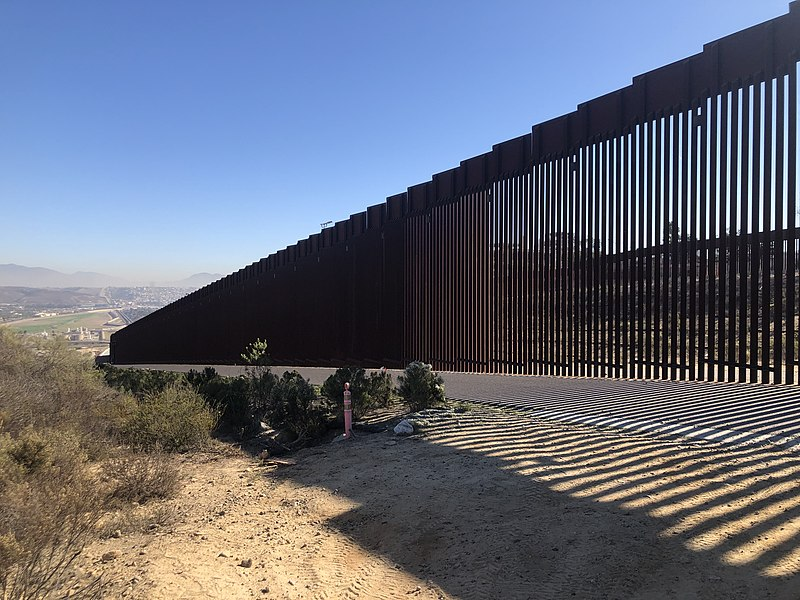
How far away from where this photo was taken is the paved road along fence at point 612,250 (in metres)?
6.41

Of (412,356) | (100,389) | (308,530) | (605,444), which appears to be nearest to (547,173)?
(605,444)

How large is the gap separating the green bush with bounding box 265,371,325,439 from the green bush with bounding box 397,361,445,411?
58.4 inches

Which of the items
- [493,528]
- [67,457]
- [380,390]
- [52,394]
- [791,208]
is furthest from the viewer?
[380,390]

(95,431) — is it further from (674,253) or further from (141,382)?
(674,253)

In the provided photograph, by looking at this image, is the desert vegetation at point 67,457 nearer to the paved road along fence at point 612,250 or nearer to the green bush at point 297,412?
the green bush at point 297,412

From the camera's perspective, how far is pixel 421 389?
9.02 metres

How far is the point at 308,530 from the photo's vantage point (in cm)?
482

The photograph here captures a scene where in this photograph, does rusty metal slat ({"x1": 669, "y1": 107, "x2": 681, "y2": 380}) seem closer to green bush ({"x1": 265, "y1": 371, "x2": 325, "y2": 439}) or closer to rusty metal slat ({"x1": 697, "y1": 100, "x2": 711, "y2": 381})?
rusty metal slat ({"x1": 697, "y1": 100, "x2": 711, "y2": 381})

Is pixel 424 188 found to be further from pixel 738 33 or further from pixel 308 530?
pixel 308 530

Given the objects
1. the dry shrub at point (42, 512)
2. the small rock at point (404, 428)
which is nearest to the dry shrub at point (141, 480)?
the dry shrub at point (42, 512)

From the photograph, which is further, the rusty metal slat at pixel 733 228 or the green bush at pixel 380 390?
the green bush at pixel 380 390

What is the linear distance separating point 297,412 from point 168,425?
6.43 ft

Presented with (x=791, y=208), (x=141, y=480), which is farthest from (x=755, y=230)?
(x=141, y=480)

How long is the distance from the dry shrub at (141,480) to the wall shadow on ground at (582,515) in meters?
1.45
